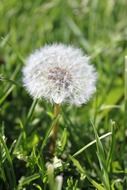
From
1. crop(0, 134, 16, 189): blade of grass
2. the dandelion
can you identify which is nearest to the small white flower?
the dandelion

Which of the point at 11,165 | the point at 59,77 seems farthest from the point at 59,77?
the point at 11,165

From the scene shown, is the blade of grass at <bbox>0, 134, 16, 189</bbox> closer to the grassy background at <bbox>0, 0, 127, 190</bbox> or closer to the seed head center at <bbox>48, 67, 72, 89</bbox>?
the grassy background at <bbox>0, 0, 127, 190</bbox>

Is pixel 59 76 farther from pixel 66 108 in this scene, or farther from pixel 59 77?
pixel 66 108

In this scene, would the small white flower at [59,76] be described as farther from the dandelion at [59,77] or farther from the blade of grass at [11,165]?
the blade of grass at [11,165]

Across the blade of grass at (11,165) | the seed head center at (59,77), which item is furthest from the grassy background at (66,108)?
the seed head center at (59,77)

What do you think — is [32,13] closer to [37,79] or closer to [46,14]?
[46,14]

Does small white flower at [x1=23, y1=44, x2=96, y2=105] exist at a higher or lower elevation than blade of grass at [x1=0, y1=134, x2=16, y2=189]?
higher
